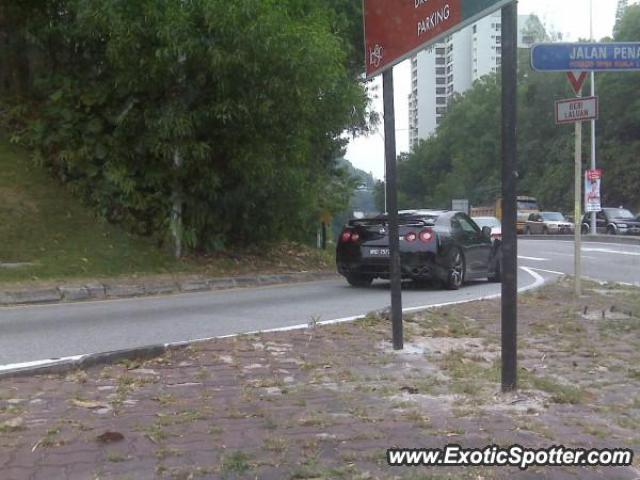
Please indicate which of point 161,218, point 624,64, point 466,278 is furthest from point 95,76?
point 624,64

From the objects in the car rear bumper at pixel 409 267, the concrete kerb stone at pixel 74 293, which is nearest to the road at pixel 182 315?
the car rear bumper at pixel 409 267

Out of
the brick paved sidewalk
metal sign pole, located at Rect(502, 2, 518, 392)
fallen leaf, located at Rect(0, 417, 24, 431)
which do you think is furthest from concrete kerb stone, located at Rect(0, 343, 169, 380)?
metal sign pole, located at Rect(502, 2, 518, 392)

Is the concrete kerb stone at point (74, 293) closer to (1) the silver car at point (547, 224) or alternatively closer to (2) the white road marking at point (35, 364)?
(2) the white road marking at point (35, 364)

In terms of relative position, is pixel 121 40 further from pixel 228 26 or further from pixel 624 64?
pixel 624 64

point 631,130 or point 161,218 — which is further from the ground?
point 631,130

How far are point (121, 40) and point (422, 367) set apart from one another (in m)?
9.22

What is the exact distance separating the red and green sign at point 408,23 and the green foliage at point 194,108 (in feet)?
20.4

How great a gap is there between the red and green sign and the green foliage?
621 centimetres

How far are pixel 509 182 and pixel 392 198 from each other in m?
1.75

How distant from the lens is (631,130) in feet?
172

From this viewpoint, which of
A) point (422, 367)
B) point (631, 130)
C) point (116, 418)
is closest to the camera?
point (116, 418)

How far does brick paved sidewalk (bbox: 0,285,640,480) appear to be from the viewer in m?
3.77

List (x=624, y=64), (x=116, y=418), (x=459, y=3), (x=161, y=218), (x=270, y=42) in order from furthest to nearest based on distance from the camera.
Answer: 1. (x=161, y=218)
2. (x=270, y=42)
3. (x=624, y=64)
4. (x=459, y=3)
5. (x=116, y=418)

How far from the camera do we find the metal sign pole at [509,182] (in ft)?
16.0
